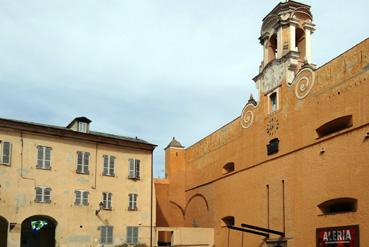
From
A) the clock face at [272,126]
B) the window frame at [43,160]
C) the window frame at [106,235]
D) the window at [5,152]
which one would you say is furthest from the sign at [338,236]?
the window at [5,152]

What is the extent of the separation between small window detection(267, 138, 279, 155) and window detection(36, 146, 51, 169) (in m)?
11.9

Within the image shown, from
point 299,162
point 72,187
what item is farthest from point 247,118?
point 72,187

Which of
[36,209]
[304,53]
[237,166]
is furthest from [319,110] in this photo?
[36,209]

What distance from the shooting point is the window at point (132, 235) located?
30.6 meters

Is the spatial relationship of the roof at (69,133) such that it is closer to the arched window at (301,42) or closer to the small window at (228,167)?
the small window at (228,167)

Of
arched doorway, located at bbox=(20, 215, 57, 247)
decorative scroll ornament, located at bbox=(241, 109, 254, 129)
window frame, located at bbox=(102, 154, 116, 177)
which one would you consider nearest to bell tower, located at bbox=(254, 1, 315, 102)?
decorative scroll ornament, located at bbox=(241, 109, 254, 129)

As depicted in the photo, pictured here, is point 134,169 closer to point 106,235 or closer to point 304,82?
point 106,235

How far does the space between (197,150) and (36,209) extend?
1286 cm

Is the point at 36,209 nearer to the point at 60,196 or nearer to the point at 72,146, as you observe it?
the point at 60,196

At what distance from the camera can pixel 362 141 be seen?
2105 cm

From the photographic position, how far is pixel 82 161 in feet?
99.3

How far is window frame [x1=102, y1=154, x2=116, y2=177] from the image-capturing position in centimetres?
3094

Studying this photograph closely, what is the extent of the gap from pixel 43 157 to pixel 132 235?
6.85 m

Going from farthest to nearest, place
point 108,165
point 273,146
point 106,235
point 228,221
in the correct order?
1. point 228,221
2. point 108,165
3. point 106,235
4. point 273,146
